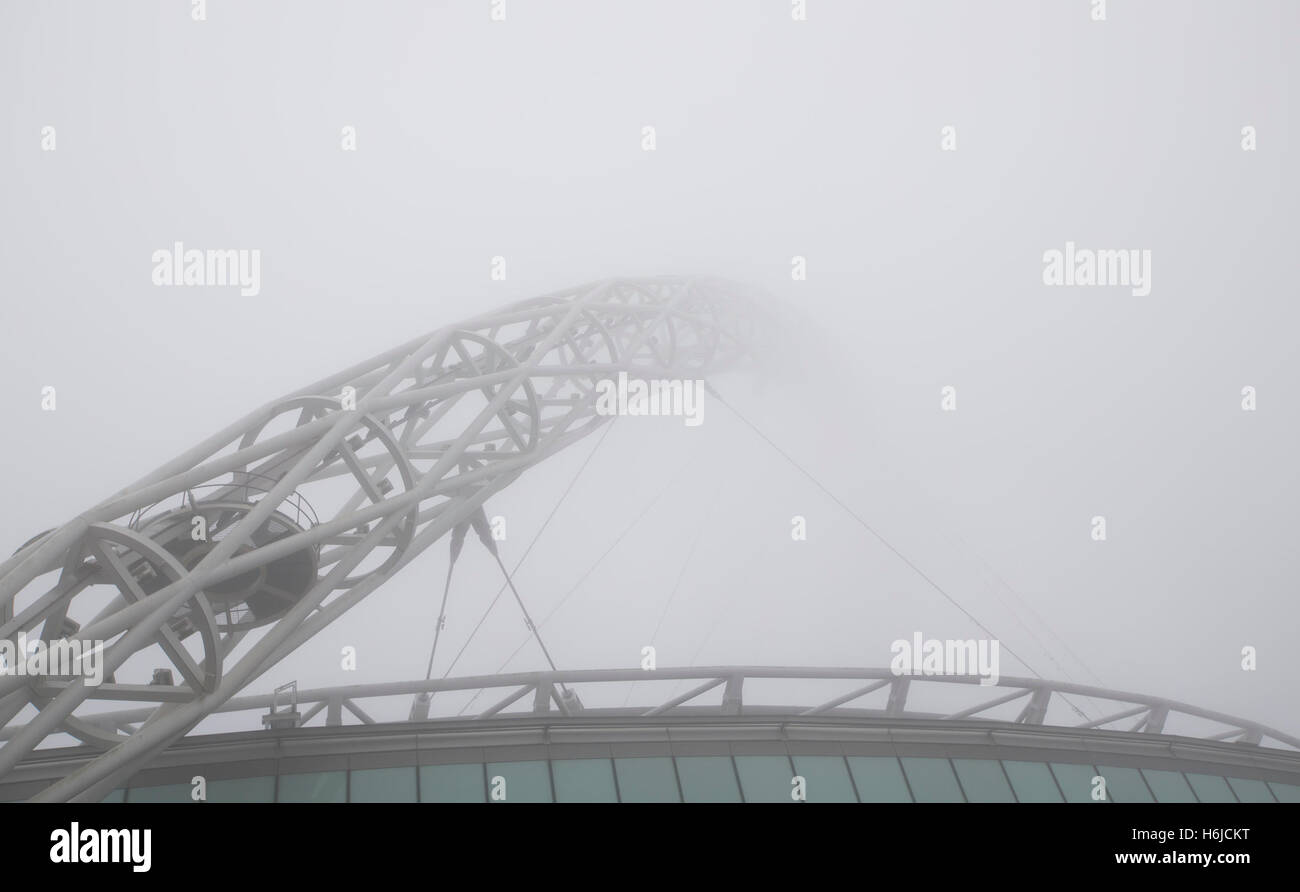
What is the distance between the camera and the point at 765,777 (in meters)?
21.7

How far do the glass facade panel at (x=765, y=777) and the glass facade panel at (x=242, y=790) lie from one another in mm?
9885

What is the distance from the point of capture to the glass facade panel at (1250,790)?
2745 centimetres

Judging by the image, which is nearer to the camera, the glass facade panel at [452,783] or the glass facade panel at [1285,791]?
the glass facade panel at [452,783]

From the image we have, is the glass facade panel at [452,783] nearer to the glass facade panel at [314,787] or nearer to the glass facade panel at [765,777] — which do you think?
the glass facade panel at [314,787]

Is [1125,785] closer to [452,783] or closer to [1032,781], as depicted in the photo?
[1032,781]

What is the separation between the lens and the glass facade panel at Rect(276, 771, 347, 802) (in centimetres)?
1864

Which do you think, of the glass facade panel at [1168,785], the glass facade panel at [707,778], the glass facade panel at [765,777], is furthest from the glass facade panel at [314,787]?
the glass facade panel at [1168,785]

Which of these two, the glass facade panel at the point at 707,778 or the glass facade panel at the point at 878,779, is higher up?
the glass facade panel at the point at 707,778

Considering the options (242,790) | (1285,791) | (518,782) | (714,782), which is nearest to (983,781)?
(714,782)

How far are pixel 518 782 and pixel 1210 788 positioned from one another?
20.1 meters

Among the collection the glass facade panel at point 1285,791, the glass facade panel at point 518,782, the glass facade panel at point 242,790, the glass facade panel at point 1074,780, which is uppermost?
the glass facade panel at point 242,790

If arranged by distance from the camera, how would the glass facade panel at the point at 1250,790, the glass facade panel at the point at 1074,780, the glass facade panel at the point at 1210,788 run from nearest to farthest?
1. the glass facade panel at the point at 1074,780
2. the glass facade panel at the point at 1210,788
3. the glass facade panel at the point at 1250,790
